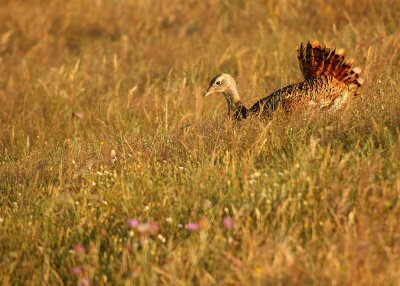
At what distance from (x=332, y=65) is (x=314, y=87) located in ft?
0.98

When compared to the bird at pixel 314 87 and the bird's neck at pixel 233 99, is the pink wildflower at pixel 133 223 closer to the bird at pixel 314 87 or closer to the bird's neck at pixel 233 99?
the bird at pixel 314 87

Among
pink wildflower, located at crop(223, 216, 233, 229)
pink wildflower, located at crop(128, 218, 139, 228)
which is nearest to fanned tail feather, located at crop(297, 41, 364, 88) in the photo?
pink wildflower, located at crop(223, 216, 233, 229)

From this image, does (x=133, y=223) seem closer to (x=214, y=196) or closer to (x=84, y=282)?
(x=84, y=282)

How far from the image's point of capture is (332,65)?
5848 millimetres

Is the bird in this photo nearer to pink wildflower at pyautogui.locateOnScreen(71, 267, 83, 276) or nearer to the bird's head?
the bird's head

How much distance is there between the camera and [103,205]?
4.07 m

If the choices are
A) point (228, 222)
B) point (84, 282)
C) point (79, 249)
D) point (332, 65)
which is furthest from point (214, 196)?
point (332, 65)

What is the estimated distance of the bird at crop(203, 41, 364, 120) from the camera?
5.50m

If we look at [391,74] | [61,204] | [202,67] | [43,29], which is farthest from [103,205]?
[43,29]

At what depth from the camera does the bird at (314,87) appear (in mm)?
5504

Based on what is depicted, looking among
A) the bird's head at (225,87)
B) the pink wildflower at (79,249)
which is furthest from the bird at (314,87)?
the pink wildflower at (79,249)

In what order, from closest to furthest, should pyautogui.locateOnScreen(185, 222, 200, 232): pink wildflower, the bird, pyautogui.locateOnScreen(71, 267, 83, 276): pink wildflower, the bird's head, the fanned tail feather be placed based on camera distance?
pyautogui.locateOnScreen(71, 267, 83, 276): pink wildflower, pyautogui.locateOnScreen(185, 222, 200, 232): pink wildflower, the bird, the fanned tail feather, the bird's head

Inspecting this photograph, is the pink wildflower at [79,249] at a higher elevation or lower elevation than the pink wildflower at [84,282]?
higher

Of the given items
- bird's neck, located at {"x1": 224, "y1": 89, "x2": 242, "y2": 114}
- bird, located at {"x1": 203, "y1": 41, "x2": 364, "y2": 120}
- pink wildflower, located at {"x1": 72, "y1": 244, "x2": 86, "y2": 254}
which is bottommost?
pink wildflower, located at {"x1": 72, "y1": 244, "x2": 86, "y2": 254}
